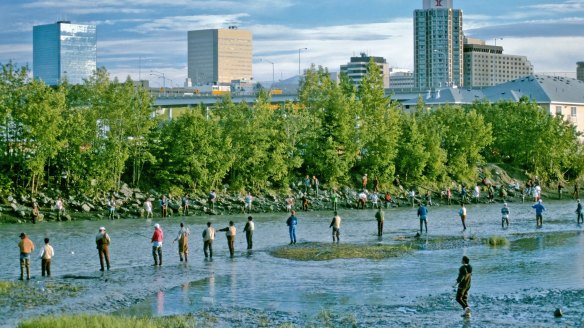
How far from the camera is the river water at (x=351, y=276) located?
1248 inches

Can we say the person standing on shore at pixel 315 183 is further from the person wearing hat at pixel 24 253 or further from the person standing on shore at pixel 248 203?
the person wearing hat at pixel 24 253

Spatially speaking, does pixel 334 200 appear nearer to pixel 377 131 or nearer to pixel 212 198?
pixel 212 198

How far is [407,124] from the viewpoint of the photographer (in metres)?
107

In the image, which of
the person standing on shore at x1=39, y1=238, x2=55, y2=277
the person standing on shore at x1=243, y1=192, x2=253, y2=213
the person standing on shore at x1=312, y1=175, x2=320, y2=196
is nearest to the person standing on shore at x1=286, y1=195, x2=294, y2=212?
the person standing on shore at x1=243, y1=192, x2=253, y2=213

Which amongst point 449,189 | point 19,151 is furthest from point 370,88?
point 19,151

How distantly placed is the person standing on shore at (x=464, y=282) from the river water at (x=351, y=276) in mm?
552

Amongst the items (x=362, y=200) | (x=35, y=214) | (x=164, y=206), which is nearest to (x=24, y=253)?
(x=35, y=214)

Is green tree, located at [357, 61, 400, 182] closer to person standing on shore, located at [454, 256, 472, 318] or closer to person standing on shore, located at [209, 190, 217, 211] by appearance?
person standing on shore, located at [209, 190, 217, 211]

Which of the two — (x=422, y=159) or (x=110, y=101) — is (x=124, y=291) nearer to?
(x=110, y=101)

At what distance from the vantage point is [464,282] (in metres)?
31.1

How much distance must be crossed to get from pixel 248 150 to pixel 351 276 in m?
51.4

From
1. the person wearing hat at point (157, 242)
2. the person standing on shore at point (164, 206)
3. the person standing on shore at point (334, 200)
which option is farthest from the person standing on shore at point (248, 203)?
the person wearing hat at point (157, 242)

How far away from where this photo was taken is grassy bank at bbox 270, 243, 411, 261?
46.8 m

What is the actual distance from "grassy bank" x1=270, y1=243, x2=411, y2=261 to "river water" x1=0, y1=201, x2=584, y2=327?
935 mm
